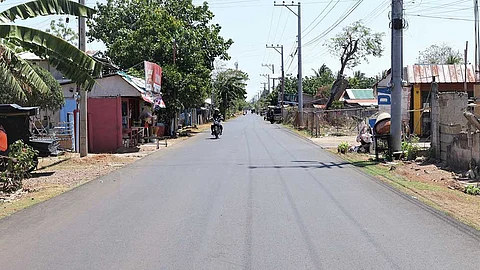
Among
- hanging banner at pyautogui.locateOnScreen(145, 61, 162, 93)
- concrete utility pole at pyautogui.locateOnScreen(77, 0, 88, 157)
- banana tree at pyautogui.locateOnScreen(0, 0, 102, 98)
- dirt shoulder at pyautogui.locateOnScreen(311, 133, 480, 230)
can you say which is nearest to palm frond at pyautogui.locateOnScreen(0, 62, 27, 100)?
banana tree at pyautogui.locateOnScreen(0, 0, 102, 98)

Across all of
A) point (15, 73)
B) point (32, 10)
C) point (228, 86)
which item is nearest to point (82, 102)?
point (15, 73)

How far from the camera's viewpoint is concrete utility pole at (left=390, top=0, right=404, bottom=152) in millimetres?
19219

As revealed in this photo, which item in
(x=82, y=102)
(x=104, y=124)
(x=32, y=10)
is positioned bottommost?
(x=104, y=124)

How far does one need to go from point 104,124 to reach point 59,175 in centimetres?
969

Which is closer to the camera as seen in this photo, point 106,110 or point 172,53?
point 106,110

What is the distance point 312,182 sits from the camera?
45.0ft

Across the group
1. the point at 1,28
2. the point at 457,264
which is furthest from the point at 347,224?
the point at 1,28

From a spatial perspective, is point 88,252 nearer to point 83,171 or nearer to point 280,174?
point 280,174

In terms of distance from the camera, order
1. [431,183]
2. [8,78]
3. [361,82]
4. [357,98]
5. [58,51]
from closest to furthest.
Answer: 1. [58,51]
2. [8,78]
3. [431,183]
4. [357,98]
5. [361,82]

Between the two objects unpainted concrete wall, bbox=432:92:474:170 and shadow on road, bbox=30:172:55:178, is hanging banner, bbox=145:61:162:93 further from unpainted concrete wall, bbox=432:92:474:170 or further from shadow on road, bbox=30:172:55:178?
unpainted concrete wall, bbox=432:92:474:170

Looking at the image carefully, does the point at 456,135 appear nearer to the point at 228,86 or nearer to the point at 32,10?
the point at 32,10

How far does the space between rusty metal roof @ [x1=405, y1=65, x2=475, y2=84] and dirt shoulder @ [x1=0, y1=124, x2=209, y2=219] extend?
14.9 m

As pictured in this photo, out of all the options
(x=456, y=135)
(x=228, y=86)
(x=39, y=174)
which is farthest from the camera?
(x=228, y=86)

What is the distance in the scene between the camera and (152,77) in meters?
30.2
